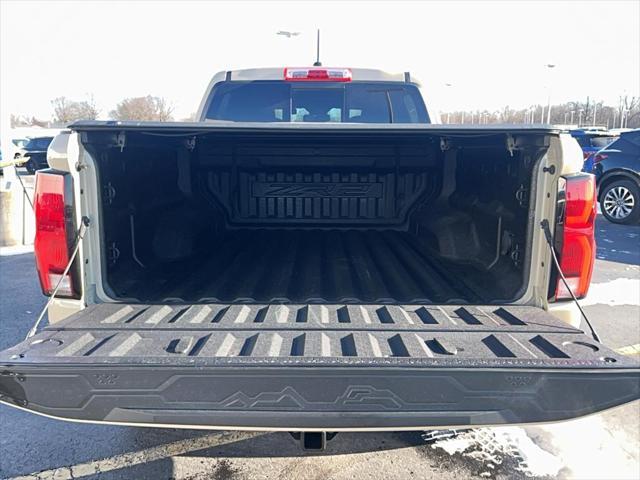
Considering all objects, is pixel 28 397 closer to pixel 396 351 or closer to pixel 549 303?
pixel 396 351

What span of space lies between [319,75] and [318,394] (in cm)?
298

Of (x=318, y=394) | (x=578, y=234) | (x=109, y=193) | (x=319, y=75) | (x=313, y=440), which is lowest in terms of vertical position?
(x=313, y=440)

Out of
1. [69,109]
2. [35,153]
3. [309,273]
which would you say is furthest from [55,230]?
[69,109]

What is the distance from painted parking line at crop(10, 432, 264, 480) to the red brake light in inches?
109

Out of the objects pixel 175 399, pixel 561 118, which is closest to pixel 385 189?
pixel 175 399

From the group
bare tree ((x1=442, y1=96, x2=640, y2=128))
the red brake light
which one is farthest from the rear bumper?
bare tree ((x1=442, y1=96, x2=640, y2=128))

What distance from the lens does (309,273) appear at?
336 cm

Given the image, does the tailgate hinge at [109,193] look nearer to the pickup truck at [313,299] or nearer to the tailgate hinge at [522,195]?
the pickup truck at [313,299]

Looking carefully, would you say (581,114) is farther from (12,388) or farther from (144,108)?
(12,388)

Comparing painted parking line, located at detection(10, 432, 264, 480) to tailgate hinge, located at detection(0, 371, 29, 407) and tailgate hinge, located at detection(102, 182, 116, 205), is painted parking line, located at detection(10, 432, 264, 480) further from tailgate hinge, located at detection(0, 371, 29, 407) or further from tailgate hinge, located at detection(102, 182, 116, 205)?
tailgate hinge, located at detection(102, 182, 116, 205)

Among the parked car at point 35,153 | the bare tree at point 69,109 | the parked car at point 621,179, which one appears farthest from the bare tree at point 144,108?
the parked car at point 621,179

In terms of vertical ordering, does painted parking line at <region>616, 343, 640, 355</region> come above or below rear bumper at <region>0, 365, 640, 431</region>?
below

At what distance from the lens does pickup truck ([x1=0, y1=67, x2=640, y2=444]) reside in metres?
1.77

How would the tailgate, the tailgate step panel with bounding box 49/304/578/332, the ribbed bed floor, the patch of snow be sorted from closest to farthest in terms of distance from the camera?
the tailgate
the tailgate step panel with bounding box 49/304/578/332
the ribbed bed floor
the patch of snow
